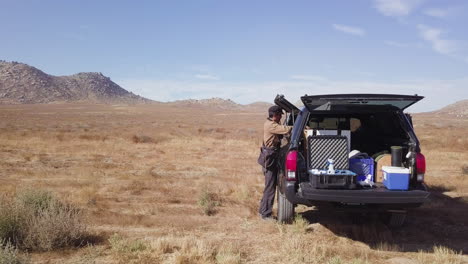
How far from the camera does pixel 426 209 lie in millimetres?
7699

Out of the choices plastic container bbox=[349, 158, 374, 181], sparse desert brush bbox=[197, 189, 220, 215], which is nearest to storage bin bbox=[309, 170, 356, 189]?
plastic container bbox=[349, 158, 374, 181]

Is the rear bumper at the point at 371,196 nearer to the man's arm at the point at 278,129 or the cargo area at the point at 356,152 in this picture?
the cargo area at the point at 356,152

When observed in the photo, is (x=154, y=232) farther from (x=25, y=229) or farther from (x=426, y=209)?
(x=426, y=209)

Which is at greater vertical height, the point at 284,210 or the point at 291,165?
the point at 291,165

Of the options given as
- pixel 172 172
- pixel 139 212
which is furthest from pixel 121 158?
pixel 139 212

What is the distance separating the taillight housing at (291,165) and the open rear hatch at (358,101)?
0.73m

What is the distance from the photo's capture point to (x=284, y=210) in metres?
6.17

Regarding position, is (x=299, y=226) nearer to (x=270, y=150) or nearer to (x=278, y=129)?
(x=270, y=150)

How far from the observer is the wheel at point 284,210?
6.13 metres

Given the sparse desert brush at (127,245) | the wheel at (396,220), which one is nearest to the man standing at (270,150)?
the wheel at (396,220)

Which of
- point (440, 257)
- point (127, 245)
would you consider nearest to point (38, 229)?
point (127, 245)

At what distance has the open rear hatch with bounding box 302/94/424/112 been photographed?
209 inches

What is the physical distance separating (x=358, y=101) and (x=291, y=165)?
50.3 inches

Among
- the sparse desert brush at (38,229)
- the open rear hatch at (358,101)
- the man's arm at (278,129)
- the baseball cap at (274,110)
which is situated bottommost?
the sparse desert brush at (38,229)
